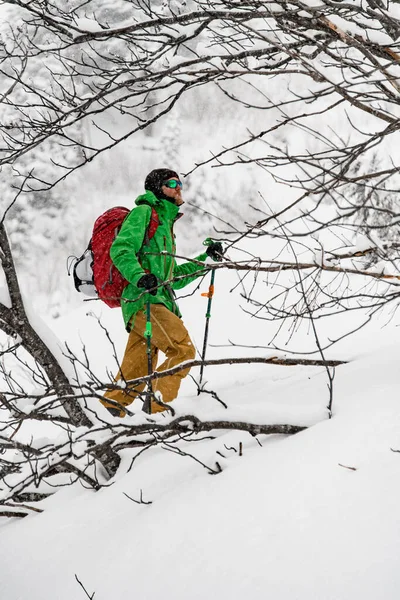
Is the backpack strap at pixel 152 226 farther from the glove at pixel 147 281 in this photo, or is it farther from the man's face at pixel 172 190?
the glove at pixel 147 281

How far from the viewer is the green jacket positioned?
11.2 ft

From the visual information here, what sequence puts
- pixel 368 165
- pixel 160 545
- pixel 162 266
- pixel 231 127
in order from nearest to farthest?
pixel 160 545
pixel 162 266
pixel 368 165
pixel 231 127

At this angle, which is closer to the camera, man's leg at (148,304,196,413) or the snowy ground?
the snowy ground

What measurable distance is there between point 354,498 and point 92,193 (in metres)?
23.0

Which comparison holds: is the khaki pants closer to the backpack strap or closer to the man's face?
the backpack strap

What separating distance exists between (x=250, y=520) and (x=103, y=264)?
7.67ft

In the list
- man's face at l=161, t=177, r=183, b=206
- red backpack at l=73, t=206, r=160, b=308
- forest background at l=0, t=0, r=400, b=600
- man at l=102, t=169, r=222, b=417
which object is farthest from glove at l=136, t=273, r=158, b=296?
man's face at l=161, t=177, r=183, b=206

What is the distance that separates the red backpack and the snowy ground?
1367 mm

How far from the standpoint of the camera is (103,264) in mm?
3639

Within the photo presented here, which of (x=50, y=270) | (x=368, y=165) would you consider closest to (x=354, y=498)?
(x=368, y=165)

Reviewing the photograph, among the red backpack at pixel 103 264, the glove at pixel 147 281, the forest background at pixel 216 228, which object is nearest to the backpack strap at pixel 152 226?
the red backpack at pixel 103 264

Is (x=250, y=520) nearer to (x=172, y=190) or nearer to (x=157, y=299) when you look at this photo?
(x=157, y=299)

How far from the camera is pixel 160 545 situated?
177 centimetres

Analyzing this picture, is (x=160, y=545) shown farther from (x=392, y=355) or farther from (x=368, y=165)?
(x=368, y=165)
